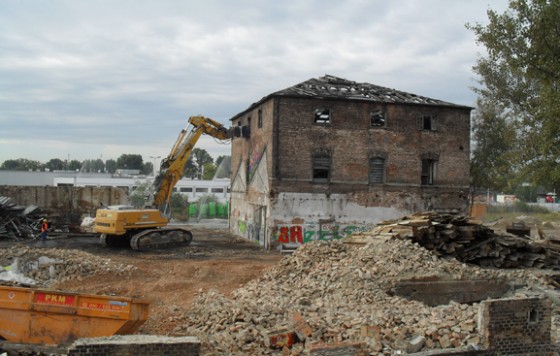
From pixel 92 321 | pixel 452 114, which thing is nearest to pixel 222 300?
pixel 92 321

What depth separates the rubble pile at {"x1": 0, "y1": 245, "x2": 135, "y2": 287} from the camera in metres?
15.8

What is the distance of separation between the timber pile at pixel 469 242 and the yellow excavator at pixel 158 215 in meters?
9.43

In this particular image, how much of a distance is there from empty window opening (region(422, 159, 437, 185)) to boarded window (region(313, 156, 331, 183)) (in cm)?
532

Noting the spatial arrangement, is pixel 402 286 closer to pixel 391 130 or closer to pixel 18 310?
pixel 18 310

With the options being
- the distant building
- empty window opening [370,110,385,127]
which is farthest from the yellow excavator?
the distant building

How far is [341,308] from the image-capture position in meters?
11.0

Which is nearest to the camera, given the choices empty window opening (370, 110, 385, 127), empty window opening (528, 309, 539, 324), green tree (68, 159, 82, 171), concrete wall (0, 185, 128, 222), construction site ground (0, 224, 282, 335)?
empty window opening (528, 309, 539, 324)

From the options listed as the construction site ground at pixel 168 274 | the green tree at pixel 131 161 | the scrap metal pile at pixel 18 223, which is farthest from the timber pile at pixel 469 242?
the green tree at pixel 131 161

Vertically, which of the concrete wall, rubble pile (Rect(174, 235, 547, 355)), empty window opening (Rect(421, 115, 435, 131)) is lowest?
rubble pile (Rect(174, 235, 547, 355))

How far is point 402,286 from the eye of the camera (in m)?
13.1

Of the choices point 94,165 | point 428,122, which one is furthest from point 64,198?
point 94,165

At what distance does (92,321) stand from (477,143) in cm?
3254

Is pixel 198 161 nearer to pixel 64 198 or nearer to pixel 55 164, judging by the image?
pixel 55 164

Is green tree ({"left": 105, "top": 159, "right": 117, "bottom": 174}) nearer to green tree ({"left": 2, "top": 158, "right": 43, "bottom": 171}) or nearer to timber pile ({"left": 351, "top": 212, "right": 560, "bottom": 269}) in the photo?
green tree ({"left": 2, "top": 158, "right": 43, "bottom": 171})
